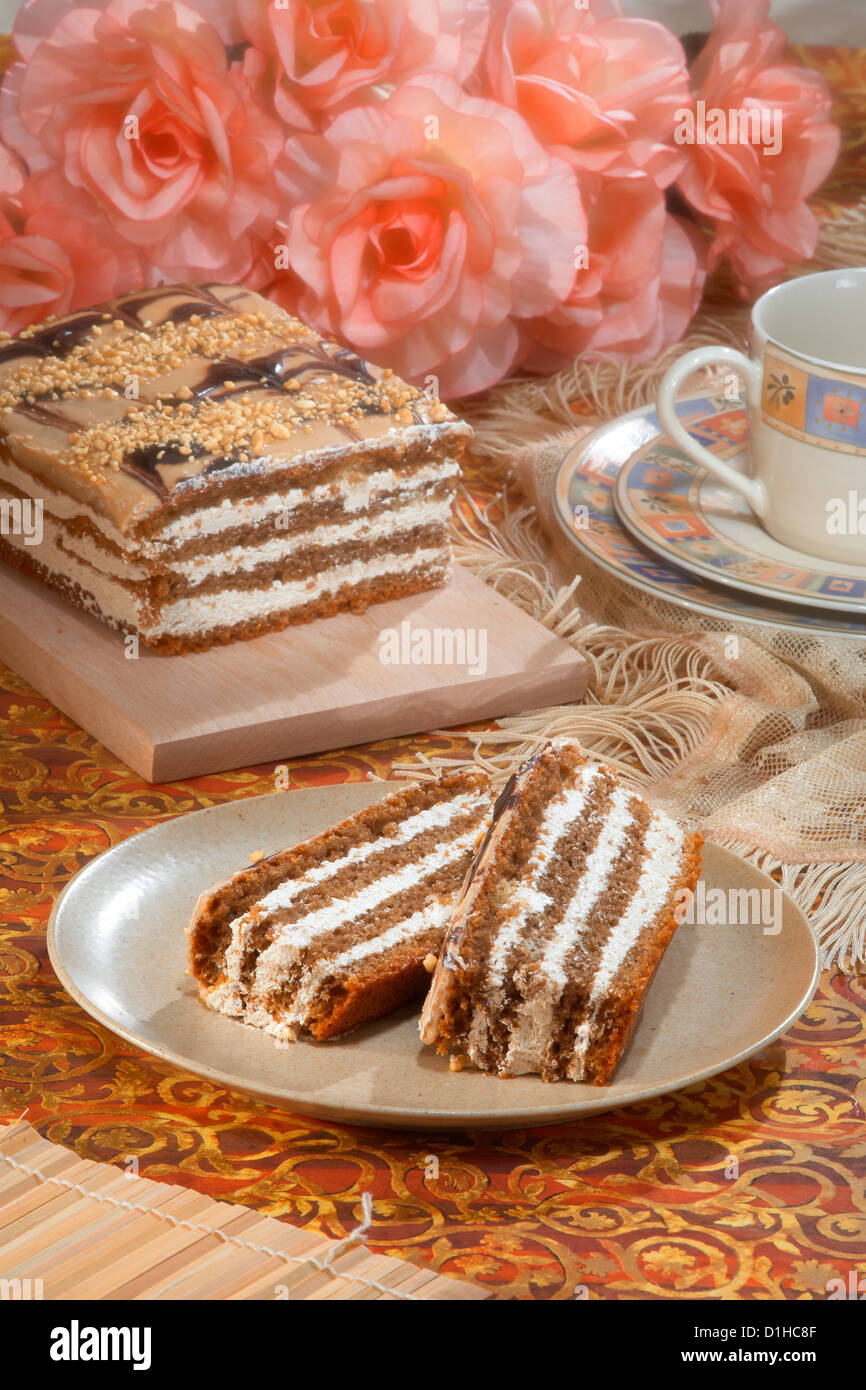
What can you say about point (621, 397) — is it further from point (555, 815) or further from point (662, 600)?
point (555, 815)

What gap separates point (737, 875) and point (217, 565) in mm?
855

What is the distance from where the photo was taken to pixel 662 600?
78.5 inches

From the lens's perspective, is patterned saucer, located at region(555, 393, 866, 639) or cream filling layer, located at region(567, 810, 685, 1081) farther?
patterned saucer, located at region(555, 393, 866, 639)

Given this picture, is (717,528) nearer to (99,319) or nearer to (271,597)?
(271,597)

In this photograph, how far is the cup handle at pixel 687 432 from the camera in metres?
1.99

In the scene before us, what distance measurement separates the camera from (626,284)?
2.65 meters

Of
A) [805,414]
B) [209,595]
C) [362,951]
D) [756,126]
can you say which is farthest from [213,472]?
[756,126]

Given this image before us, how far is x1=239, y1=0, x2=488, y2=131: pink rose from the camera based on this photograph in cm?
236

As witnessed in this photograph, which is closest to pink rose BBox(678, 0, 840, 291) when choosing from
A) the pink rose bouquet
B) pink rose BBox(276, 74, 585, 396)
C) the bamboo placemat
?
the pink rose bouquet

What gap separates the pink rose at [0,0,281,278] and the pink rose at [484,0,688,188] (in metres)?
0.42

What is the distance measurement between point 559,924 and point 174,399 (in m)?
1.04

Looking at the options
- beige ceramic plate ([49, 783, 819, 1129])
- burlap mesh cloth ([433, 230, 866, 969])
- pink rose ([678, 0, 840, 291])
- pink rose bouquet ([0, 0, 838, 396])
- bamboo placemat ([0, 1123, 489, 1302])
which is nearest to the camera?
bamboo placemat ([0, 1123, 489, 1302])

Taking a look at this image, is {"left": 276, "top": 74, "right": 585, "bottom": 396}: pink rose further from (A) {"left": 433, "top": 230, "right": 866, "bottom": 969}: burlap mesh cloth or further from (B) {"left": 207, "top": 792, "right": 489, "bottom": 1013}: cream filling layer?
(B) {"left": 207, "top": 792, "right": 489, "bottom": 1013}: cream filling layer

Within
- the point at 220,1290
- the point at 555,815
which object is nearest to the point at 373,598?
the point at 555,815
